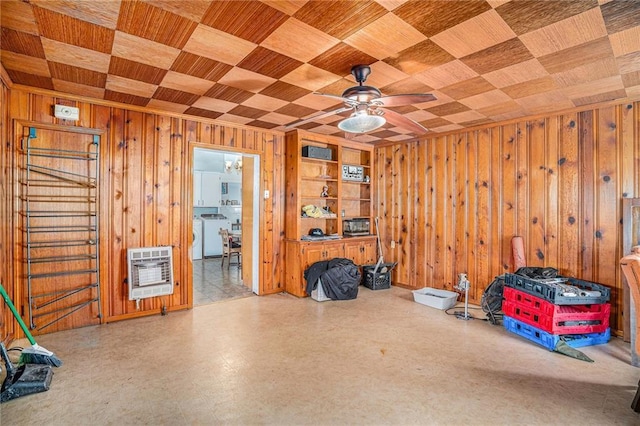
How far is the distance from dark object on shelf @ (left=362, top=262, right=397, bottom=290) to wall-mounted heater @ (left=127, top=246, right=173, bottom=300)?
3.03 meters

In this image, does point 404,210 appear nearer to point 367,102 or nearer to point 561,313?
point 561,313

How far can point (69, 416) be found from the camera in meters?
1.99

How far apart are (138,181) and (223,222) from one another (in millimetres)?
4918

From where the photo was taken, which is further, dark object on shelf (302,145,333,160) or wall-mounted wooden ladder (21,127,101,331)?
dark object on shelf (302,145,333,160)

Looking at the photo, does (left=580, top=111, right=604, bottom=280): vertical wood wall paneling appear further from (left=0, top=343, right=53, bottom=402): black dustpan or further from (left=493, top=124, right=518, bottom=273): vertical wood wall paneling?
(left=0, top=343, right=53, bottom=402): black dustpan

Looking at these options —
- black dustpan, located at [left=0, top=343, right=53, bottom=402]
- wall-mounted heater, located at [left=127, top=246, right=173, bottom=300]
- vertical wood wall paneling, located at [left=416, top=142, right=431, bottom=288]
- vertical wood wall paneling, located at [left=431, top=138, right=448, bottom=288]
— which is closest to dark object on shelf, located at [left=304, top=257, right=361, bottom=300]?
vertical wood wall paneling, located at [left=416, top=142, right=431, bottom=288]

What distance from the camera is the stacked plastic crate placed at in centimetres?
297

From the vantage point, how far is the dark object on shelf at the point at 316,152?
4902mm

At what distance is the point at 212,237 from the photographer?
8406mm

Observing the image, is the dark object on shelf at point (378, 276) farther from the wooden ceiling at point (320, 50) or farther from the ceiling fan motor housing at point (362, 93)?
the ceiling fan motor housing at point (362, 93)

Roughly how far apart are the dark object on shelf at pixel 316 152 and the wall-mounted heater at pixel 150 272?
7.90ft

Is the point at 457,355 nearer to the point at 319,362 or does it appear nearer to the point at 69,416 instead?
the point at 319,362

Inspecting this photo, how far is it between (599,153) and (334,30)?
11.0 ft

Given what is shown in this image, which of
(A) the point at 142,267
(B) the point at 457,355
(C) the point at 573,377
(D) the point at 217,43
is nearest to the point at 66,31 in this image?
(D) the point at 217,43
